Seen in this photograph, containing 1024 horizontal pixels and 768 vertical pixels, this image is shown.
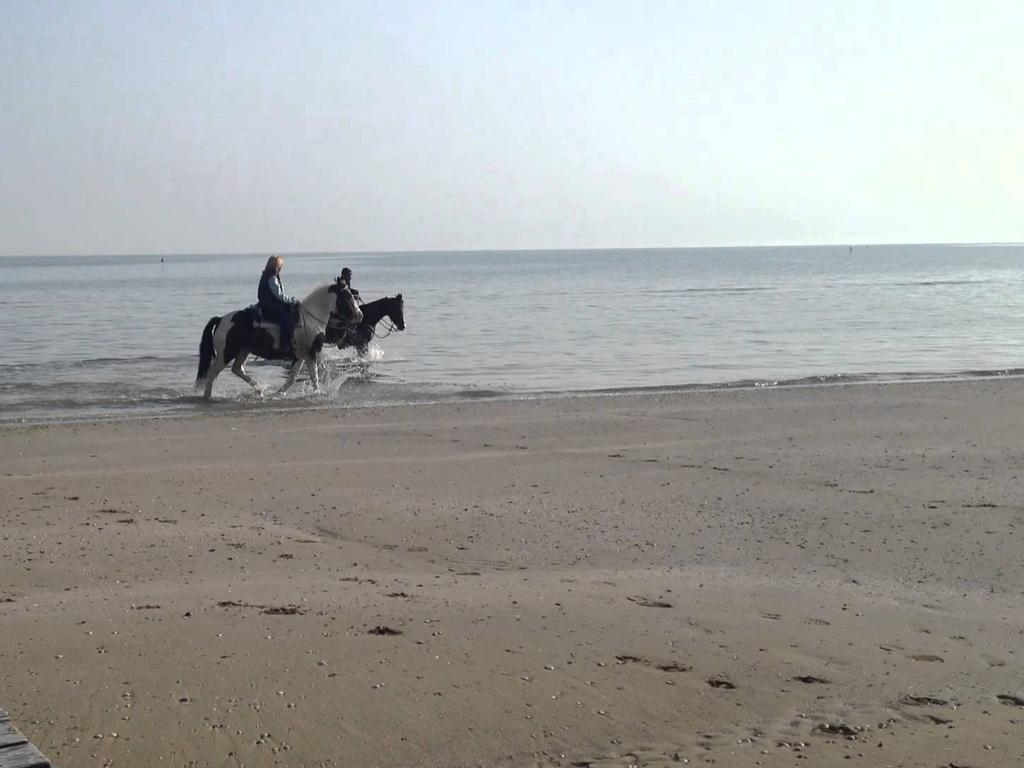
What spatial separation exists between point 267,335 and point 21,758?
1538 cm

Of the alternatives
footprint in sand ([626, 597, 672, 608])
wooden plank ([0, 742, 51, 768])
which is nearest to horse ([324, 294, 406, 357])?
footprint in sand ([626, 597, 672, 608])

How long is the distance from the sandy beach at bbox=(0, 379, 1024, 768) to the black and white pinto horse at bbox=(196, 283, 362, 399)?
19.0 ft

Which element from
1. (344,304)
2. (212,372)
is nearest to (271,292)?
(344,304)

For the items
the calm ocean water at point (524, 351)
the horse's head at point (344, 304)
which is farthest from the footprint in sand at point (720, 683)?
the horse's head at point (344, 304)

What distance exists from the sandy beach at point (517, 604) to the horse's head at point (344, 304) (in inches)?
243

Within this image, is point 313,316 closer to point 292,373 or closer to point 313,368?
point 313,368

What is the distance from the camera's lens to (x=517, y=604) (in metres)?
6.22

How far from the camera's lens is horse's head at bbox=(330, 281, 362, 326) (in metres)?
18.0

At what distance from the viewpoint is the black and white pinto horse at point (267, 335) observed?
17656 millimetres

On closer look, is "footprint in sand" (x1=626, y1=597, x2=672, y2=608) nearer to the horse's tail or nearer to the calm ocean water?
the calm ocean water

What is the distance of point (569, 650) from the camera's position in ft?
17.9

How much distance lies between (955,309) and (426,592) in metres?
40.7

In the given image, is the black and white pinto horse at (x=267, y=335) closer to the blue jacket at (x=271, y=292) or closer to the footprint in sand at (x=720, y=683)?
the blue jacket at (x=271, y=292)

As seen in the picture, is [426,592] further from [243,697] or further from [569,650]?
[243,697]
